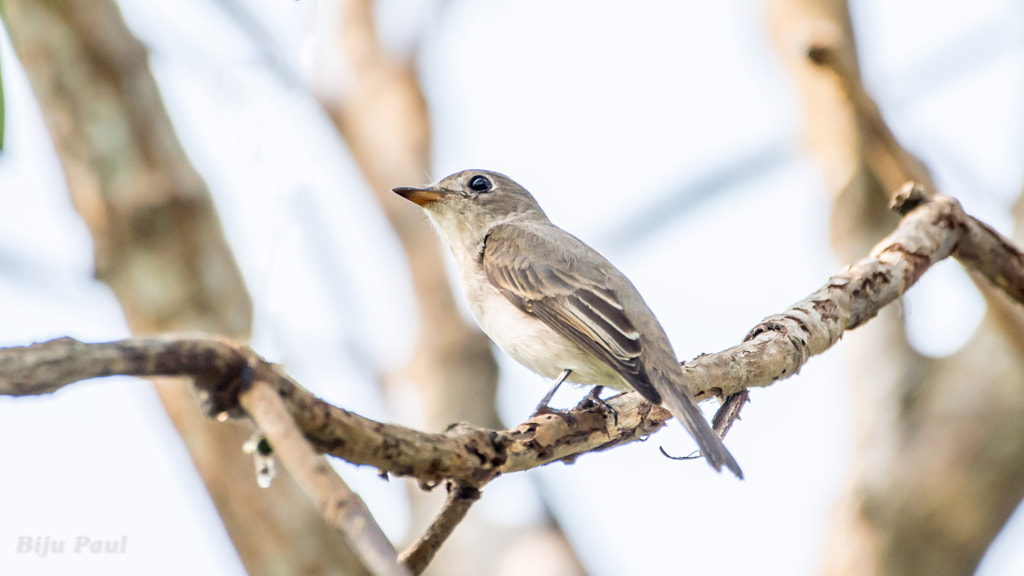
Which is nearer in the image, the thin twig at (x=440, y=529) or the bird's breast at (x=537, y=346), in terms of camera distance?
the thin twig at (x=440, y=529)

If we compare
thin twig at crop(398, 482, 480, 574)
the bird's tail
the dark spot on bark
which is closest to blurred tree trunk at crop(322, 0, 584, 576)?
the bird's tail

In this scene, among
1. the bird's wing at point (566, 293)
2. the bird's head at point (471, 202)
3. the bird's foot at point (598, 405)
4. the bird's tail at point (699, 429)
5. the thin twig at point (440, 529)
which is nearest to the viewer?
the thin twig at point (440, 529)

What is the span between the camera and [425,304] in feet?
28.9

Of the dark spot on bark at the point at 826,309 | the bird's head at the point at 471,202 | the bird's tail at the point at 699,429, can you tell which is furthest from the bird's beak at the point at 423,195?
the dark spot on bark at the point at 826,309

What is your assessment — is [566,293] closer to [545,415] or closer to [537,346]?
[537,346]

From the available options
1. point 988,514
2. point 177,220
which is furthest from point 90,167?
point 988,514

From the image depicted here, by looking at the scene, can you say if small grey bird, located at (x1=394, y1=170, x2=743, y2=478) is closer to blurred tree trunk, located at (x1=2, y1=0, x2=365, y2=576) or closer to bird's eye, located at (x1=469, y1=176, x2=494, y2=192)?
bird's eye, located at (x1=469, y1=176, x2=494, y2=192)

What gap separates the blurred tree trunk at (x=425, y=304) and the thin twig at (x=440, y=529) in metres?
4.54

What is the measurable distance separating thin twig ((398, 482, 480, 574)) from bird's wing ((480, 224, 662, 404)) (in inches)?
52.9

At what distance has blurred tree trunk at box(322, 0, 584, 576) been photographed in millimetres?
7320

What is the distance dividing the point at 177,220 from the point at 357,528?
3859 millimetres

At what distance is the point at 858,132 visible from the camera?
633 cm

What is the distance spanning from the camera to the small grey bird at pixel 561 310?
12.5ft

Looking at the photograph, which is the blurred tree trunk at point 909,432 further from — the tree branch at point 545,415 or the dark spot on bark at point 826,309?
the dark spot on bark at point 826,309
